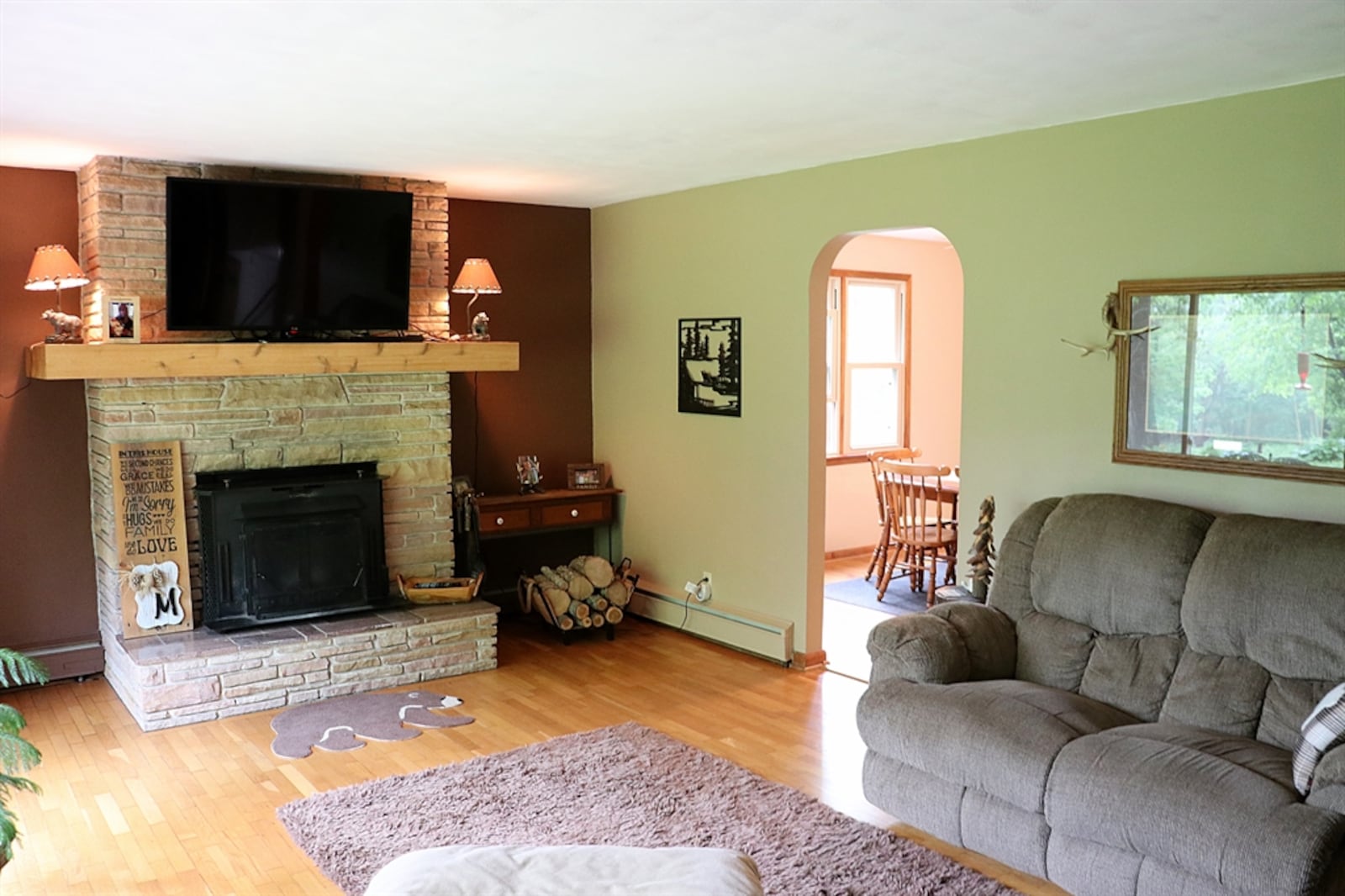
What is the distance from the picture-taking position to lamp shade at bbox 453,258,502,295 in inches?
221

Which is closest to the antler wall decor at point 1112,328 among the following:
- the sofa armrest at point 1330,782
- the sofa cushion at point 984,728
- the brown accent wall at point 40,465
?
the sofa cushion at point 984,728

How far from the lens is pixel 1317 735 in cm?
282

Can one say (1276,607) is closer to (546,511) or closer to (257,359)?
(546,511)

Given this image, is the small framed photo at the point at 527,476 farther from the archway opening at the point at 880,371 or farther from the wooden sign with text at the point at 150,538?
the archway opening at the point at 880,371

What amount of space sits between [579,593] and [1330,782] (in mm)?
3828

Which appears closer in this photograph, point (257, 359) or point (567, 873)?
point (567, 873)

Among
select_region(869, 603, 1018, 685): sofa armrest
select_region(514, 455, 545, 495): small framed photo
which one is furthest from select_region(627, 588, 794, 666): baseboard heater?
select_region(869, 603, 1018, 685): sofa armrest

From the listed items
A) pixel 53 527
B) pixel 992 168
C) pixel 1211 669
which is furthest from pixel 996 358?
pixel 53 527

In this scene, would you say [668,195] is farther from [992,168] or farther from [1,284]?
[1,284]

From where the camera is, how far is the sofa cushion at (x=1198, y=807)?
2.57 meters

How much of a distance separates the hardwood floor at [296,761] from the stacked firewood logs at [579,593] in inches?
6.0

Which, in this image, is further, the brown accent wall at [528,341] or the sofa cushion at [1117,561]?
the brown accent wall at [528,341]

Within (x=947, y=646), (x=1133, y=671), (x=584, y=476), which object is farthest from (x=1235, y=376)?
(x=584, y=476)

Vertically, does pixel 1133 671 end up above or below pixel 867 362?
below
